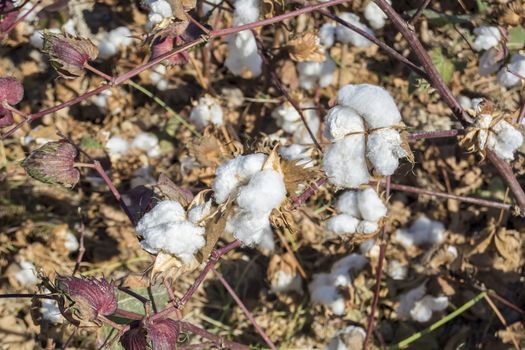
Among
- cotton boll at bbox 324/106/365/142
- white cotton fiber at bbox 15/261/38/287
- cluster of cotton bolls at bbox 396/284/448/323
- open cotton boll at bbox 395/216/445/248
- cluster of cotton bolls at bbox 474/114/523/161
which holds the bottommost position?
cluster of cotton bolls at bbox 396/284/448/323

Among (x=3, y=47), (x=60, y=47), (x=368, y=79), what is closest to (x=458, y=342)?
(x=368, y=79)

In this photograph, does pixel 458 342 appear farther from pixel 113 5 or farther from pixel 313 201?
pixel 113 5

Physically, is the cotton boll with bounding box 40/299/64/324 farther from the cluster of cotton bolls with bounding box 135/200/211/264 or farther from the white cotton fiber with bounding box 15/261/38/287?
the cluster of cotton bolls with bounding box 135/200/211/264

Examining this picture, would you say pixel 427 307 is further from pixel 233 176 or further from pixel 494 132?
pixel 233 176

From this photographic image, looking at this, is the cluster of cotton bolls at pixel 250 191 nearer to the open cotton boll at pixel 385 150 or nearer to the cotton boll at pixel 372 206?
the open cotton boll at pixel 385 150

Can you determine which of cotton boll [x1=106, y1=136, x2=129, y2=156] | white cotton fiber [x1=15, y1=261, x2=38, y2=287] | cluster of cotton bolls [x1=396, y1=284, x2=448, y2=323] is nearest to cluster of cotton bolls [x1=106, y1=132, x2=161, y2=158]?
cotton boll [x1=106, y1=136, x2=129, y2=156]

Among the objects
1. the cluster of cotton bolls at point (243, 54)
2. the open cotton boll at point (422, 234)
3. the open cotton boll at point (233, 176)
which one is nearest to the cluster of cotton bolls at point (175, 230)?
the open cotton boll at point (233, 176)

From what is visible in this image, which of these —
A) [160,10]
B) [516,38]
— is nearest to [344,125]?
[160,10]
